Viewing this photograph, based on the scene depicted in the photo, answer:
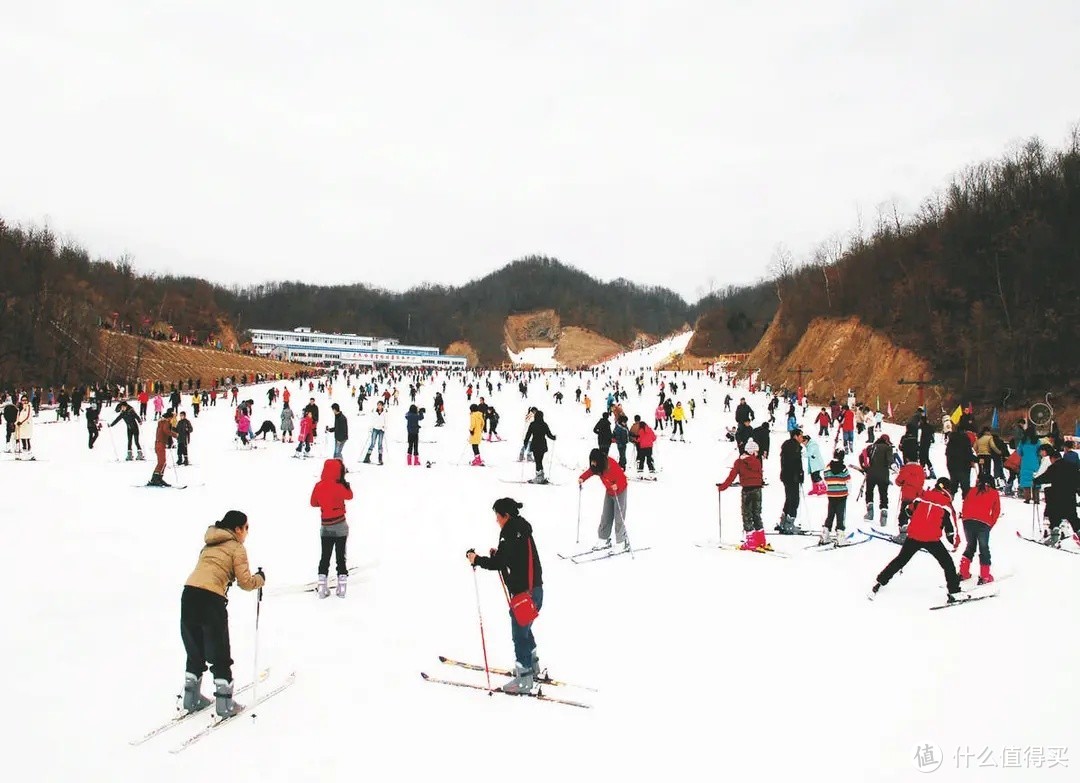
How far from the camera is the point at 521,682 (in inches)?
196

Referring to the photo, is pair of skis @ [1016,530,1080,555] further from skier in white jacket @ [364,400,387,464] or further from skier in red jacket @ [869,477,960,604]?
skier in white jacket @ [364,400,387,464]

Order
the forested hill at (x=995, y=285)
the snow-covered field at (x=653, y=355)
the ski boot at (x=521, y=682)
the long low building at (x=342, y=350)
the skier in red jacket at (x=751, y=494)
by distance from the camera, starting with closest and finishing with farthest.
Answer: the ski boot at (x=521, y=682)
the skier in red jacket at (x=751, y=494)
the forested hill at (x=995, y=285)
the snow-covered field at (x=653, y=355)
the long low building at (x=342, y=350)

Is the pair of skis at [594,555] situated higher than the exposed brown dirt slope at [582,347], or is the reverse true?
the exposed brown dirt slope at [582,347]

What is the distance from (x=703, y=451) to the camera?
2234 cm

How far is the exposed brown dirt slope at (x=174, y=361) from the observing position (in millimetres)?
67375

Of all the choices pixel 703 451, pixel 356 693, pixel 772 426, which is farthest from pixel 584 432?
pixel 356 693

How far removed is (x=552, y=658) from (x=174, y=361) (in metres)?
82.3

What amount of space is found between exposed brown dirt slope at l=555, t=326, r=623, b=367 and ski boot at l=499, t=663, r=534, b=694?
155412 millimetres

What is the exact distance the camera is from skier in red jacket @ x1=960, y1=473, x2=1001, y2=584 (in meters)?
7.57

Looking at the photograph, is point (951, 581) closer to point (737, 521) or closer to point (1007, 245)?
point (737, 521)

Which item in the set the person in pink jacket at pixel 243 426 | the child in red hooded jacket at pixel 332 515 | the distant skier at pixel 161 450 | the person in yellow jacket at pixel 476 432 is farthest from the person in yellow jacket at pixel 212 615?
the person in pink jacket at pixel 243 426

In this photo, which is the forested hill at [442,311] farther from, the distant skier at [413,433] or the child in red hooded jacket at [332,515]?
the child in red hooded jacket at [332,515]

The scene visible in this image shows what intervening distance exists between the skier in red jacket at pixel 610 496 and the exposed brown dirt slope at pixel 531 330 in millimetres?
166972

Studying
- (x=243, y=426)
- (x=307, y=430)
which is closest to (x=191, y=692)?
A: (x=307, y=430)
